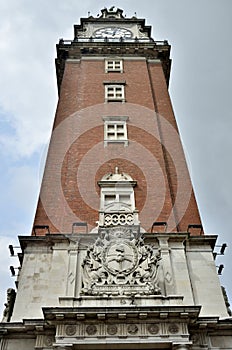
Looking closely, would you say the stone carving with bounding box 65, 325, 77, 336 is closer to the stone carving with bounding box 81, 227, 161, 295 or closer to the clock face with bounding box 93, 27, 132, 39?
the stone carving with bounding box 81, 227, 161, 295

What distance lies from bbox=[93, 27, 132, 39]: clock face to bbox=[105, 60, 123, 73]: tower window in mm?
6342

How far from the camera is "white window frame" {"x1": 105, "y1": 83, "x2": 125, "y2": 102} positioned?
86.5 ft

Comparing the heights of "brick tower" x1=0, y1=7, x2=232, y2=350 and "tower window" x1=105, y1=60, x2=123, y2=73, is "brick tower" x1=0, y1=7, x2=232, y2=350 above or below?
below

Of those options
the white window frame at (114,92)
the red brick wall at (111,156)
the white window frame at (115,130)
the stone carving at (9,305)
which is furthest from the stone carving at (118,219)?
the white window frame at (114,92)

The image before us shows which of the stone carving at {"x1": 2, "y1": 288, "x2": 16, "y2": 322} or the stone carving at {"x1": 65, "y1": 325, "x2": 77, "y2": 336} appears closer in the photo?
the stone carving at {"x1": 65, "y1": 325, "x2": 77, "y2": 336}

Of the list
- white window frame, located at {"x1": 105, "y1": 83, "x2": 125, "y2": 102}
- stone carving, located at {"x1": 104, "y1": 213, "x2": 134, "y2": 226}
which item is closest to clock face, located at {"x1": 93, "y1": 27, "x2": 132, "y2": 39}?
white window frame, located at {"x1": 105, "y1": 83, "x2": 125, "y2": 102}

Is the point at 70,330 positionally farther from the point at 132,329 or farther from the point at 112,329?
the point at 132,329

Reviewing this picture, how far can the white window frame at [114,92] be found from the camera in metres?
26.4

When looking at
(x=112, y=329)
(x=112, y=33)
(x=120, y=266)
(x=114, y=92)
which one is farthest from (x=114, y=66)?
(x=112, y=329)

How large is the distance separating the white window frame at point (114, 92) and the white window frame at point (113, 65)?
2.05m

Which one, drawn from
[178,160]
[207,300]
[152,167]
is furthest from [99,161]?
[207,300]

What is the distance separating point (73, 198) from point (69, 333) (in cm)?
703

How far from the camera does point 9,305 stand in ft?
51.6

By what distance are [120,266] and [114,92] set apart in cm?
1394
